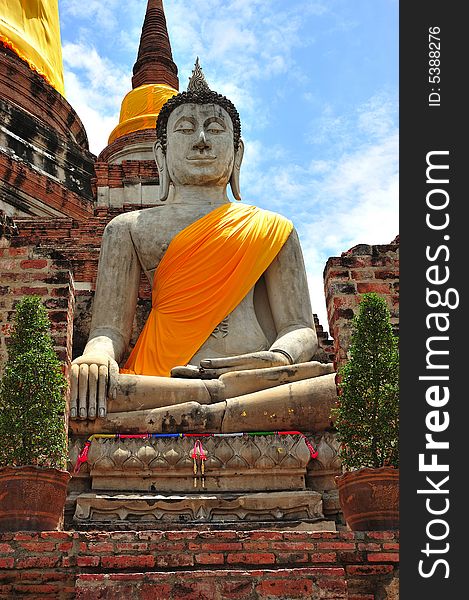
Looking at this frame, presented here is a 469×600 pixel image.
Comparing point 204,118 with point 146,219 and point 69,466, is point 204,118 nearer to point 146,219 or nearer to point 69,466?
point 146,219

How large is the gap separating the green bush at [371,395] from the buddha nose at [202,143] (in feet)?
11.6

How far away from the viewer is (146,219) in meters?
7.63

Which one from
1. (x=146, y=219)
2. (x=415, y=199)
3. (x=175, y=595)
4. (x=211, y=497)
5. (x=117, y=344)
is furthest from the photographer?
(x=146, y=219)

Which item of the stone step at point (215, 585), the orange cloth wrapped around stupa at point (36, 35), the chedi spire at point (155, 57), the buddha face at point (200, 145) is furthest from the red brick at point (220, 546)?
the chedi spire at point (155, 57)

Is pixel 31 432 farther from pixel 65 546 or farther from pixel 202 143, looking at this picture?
pixel 202 143

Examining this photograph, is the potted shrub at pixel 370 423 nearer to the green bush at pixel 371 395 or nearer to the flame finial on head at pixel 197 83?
the green bush at pixel 371 395

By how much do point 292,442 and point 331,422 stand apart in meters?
0.41

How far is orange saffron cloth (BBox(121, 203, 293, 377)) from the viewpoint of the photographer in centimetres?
695

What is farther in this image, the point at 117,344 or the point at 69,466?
the point at 117,344

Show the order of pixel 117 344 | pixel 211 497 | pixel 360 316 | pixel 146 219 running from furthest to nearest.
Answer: pixel 146 219
pixel 117 344
pixel 211 497
pixel 360 316

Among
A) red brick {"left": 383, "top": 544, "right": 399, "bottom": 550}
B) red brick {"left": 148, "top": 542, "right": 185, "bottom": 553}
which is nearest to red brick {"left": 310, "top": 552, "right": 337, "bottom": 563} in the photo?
red brick {"left": 383, "top": 544, "right": 399, "bottom": 550}

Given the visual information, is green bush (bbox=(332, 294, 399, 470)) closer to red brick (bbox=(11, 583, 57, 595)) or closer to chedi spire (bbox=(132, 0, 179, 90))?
red brick (bbox=(11, 583, 57, 595))

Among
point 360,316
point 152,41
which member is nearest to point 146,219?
point 360,316

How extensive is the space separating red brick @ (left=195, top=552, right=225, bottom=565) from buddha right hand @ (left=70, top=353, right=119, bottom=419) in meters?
2.15
